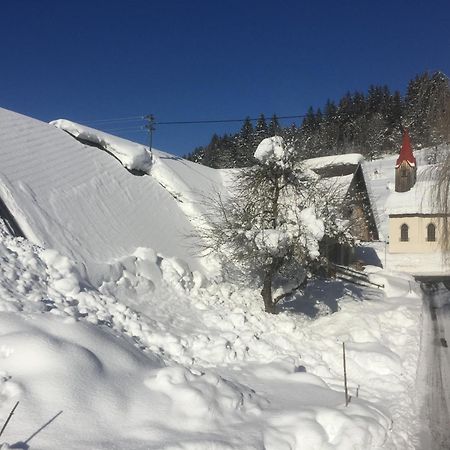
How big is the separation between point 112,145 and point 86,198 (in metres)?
4.98

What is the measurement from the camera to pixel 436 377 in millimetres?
9953

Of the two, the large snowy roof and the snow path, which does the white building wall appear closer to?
the snow path

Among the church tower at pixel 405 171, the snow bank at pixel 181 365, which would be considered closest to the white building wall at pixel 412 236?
the church tower at pixel 405 171

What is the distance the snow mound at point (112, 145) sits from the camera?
18516mm

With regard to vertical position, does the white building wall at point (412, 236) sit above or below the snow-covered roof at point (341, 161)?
below

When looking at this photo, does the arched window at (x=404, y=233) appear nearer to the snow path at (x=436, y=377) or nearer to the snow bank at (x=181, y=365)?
the snow path at (x=436, y=377)

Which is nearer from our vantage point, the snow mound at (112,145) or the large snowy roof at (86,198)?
the large snowy roof at (86,198)

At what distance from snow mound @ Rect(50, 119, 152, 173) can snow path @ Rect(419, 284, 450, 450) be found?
1223 cm

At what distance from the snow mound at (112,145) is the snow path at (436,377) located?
1223 centimetres

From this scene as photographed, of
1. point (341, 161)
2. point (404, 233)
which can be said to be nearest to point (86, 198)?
point (341, 161)

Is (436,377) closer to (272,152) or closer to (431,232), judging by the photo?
(272,152)

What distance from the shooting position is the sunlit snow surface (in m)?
6.05

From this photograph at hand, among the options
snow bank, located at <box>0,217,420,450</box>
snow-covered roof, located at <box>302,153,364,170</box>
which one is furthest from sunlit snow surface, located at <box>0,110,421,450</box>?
snow-covered roof, located at <box>302,153,364,170</box>

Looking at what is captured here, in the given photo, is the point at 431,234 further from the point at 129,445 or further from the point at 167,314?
the point at 129,445
